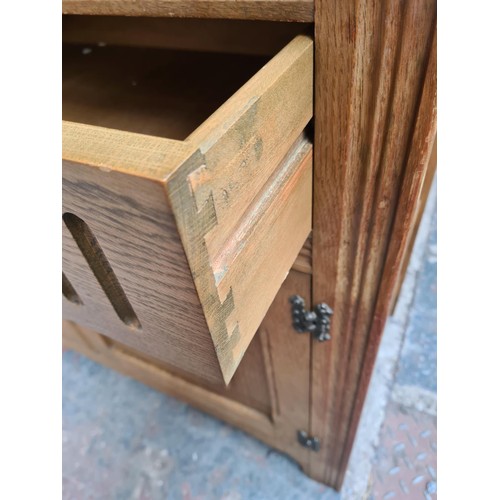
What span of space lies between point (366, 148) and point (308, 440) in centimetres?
70

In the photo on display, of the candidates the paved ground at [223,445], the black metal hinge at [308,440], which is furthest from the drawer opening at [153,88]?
the paved ground at [223,445]

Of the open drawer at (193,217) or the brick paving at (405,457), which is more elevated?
the open drawer at (193,217)

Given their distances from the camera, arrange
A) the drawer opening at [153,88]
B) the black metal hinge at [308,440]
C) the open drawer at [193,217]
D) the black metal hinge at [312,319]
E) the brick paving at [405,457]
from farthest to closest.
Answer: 1. the brick paving at [405,457]
2. the black metal hinge at [308,440]
3. the black metal hinge at [312,319]
4. the drawer opening at [153,88]
5. the open drawer at [193,217]

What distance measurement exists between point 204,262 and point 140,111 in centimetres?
31

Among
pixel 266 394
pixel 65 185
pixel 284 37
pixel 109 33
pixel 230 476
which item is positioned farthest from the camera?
pixel 230 476

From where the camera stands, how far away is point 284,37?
46 cm

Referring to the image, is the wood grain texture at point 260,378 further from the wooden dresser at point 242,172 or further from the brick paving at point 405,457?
the brick paving at point 405,457

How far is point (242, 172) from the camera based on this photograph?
265 mm

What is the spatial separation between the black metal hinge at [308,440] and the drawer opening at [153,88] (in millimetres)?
695

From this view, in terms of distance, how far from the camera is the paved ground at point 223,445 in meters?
1.02

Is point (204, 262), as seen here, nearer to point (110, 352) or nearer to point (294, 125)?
point (294, 125)

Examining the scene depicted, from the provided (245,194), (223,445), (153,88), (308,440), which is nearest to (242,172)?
(245,194)

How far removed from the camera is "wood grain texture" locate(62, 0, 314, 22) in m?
0.31

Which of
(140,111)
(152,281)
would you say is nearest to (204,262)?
(152,281)
